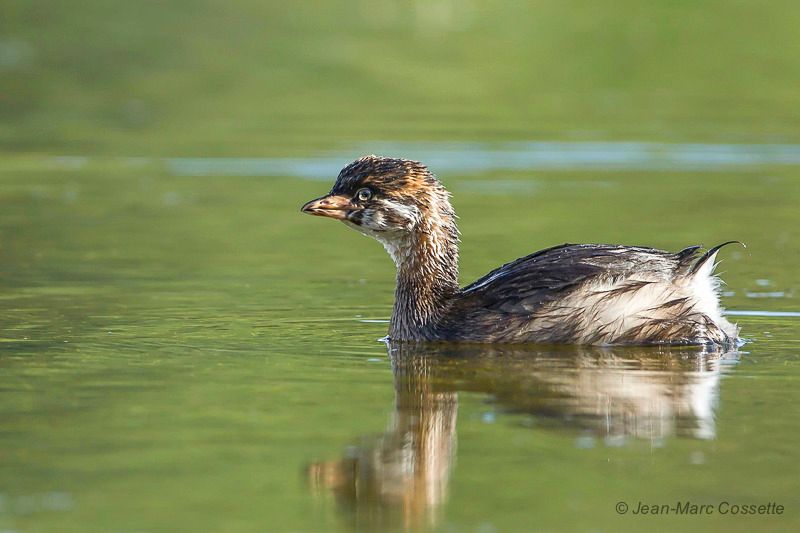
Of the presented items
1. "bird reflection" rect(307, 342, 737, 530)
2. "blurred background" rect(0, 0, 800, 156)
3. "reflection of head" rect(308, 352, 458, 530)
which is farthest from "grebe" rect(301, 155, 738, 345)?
→ "blurred background" rect(0, 0, 800, 156)

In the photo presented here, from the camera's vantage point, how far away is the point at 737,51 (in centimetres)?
2561

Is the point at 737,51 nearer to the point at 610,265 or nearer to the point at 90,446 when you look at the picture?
the point at 610,265

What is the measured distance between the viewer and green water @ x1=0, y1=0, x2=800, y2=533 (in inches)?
259

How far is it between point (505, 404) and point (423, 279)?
2.25m

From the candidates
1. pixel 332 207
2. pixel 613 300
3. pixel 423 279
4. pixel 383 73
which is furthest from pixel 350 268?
pixel 383 73

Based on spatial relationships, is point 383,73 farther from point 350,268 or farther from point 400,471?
point 400,471

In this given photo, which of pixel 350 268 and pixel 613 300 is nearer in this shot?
pixel 613 300

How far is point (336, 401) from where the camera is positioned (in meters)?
8.01

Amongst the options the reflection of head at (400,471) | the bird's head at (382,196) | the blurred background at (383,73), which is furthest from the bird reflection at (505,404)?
the blurred background at (383,73)

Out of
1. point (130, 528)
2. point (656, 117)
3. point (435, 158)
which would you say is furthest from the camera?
point (656, 117)

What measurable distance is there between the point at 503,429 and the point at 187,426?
144 cm

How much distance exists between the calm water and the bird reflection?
19 millimetres

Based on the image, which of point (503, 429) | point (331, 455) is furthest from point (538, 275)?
point (331, 455)

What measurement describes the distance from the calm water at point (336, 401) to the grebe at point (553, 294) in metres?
0.17
